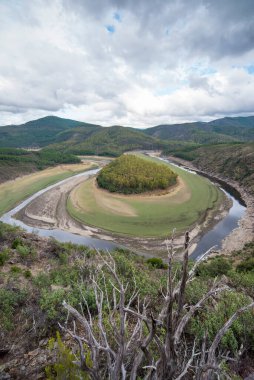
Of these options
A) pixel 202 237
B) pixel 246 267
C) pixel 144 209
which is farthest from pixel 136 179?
pixel 246 267

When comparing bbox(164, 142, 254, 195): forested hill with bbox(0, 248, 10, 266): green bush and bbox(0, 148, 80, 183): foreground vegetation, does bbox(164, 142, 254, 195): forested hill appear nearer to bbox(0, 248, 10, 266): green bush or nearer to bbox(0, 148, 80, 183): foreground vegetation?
bbox(0, 248, 10, 266): green bush

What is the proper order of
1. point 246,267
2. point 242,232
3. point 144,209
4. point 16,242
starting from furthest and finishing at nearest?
point 144,209 → point 242,232 → point 246,267 → point 16,242

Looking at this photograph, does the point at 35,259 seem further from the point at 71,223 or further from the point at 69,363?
the point at 71,223

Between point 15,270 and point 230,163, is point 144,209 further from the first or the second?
point 230,163

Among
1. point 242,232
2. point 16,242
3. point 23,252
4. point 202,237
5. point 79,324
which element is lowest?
point 202,237

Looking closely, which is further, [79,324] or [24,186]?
[24,186]

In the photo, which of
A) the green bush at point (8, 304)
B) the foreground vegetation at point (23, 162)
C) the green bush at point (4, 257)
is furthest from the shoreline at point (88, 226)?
the foreground vegetation at point (23, 162)

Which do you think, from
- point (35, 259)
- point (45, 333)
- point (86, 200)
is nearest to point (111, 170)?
point (86, 200)
